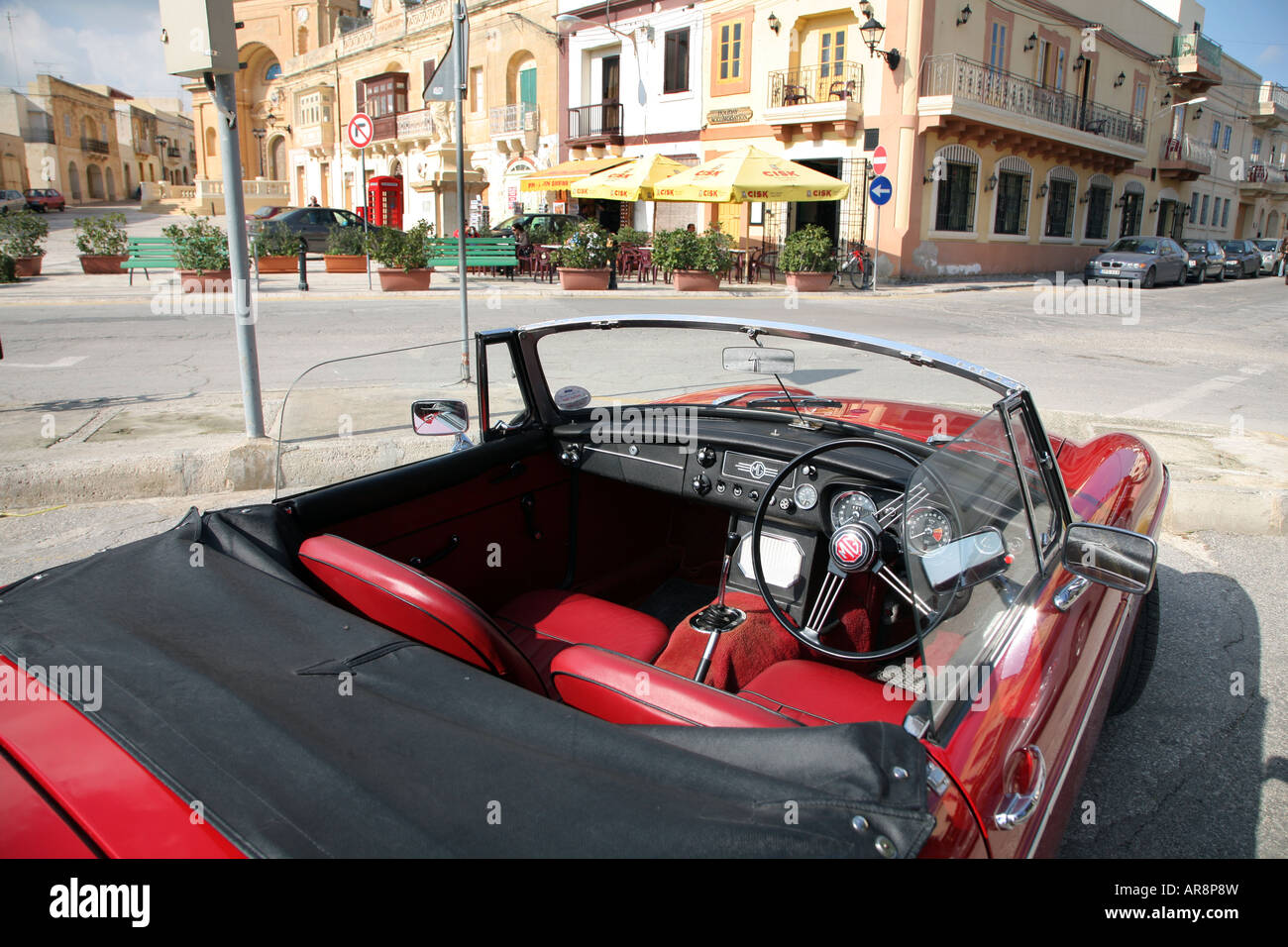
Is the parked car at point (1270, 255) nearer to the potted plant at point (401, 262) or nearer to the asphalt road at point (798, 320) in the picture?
the asphalt road at point (798, 320)

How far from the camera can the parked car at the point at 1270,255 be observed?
3650 centimetres

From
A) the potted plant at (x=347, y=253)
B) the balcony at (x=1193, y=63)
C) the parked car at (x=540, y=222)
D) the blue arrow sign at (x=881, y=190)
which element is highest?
the balcony at (x=1193, y=63)

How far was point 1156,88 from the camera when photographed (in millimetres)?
33719

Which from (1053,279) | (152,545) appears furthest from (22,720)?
(1053,279)

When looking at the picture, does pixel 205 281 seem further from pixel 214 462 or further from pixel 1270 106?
pixel 1270 106

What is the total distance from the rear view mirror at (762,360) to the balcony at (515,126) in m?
31.6

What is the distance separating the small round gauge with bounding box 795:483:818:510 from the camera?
2756mm

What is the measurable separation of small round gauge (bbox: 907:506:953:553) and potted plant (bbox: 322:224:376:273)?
2013 centimetres

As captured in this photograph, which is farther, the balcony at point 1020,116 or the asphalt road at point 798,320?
the balcony at point 1020,116

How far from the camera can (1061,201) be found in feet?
97.8

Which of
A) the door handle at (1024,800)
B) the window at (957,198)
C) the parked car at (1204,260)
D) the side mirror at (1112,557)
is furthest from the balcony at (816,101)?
the door handle at (1024,800)

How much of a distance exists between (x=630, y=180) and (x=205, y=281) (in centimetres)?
946
